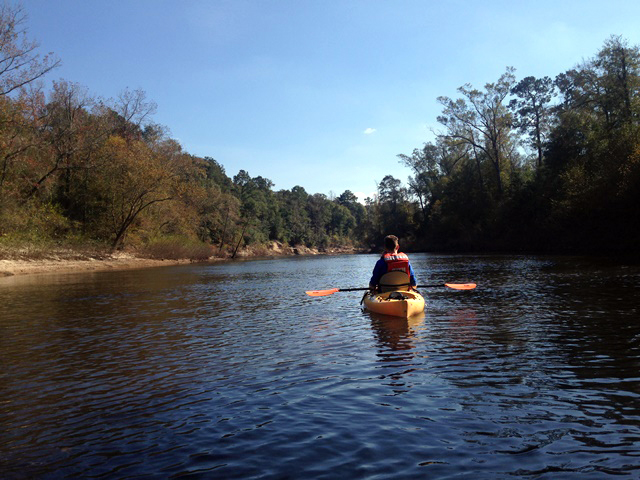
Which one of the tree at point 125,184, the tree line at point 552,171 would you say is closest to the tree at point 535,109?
the tree line at point 552,171

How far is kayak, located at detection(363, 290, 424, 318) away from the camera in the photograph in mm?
11320

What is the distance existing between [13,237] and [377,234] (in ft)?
210

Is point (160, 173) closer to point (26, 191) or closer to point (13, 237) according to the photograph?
point (26, 191)

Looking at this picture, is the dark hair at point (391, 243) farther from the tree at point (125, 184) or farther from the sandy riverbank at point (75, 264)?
the tree at point (125, 184)

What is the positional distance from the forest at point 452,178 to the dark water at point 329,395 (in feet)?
86.0

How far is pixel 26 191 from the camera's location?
38375mm

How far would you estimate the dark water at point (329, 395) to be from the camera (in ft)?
13.3

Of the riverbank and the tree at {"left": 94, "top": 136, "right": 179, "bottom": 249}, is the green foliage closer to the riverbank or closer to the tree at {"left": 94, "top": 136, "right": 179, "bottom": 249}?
the riverbank

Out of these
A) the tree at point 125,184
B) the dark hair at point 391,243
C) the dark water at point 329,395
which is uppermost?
the tree at point 125,184

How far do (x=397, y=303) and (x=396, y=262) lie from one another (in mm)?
1161

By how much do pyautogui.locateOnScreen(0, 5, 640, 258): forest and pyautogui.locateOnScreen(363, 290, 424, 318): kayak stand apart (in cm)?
2567

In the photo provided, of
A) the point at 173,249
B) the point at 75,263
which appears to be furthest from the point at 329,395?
the point at 173,249

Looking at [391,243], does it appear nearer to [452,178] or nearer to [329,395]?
[329,395]

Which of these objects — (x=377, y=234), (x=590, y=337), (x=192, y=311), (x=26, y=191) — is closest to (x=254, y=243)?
(x=377, y=234)
